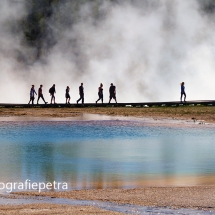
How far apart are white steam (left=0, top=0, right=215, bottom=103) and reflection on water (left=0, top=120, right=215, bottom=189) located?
30953 mm

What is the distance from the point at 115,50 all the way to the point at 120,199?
47.1 m

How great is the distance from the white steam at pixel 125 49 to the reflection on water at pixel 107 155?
102 ft

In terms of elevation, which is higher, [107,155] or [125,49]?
[125,49]

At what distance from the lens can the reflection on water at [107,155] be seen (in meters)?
14.6

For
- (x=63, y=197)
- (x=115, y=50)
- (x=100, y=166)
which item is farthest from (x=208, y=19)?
(x=63, y=197)

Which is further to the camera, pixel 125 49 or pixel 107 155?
pixel 125 49

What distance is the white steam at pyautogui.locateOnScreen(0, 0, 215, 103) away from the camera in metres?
58.3

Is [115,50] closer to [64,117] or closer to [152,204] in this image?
[64,117]

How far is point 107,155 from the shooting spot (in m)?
18.2

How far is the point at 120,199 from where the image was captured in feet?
40.4

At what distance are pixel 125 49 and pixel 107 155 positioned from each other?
4147 cm

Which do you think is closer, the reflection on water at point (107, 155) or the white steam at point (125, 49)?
the reflection on water at point (107, 155)

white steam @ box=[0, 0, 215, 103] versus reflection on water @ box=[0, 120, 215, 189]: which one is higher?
white steam @ box=[0, 0, 215, 103]

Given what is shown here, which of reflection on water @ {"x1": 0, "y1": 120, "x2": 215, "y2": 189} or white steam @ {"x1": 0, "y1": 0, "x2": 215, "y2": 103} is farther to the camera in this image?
white steam @ {"x1": 0, "y1": 0, "x2": 215, "y2": 103}
